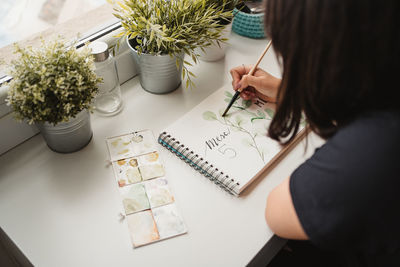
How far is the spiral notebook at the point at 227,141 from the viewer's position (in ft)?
2.42

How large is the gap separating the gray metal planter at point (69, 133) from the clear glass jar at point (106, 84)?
10 centimetres

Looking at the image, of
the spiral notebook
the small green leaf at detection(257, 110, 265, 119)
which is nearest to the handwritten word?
the spiral notebook

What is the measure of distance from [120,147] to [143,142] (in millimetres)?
51

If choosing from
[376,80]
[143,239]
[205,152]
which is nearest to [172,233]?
[143,239]

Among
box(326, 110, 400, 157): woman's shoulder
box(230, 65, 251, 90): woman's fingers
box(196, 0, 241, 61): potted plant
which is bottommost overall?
box(230, 65, 251, 90): woman's fingers

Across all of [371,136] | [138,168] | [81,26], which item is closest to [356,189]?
[371,136]

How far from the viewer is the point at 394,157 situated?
488mm

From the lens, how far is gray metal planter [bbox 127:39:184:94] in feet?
2.66

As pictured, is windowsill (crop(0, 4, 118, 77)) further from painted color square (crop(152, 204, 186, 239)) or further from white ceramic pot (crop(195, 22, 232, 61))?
painted color square (crop(152, 204, 186, 239))

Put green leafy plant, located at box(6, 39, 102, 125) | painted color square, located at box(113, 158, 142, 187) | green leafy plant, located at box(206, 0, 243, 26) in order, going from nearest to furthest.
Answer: green leafy plant, located at box(6, 39, 102, 125) < painted color square, located at box(113, 158, 142, 187) < green leafy plant, located at box(206, 0, 243, 26)

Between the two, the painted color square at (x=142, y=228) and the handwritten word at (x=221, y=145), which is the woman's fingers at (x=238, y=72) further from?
the painted color square at (x=142, y=228)

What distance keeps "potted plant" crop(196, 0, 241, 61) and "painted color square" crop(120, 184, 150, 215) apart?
37 centimetres

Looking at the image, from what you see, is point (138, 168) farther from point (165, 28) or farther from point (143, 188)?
point (165, 28)

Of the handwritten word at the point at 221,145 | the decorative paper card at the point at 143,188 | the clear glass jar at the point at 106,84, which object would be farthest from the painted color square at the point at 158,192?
the clear glass jar at the point at 106,84
